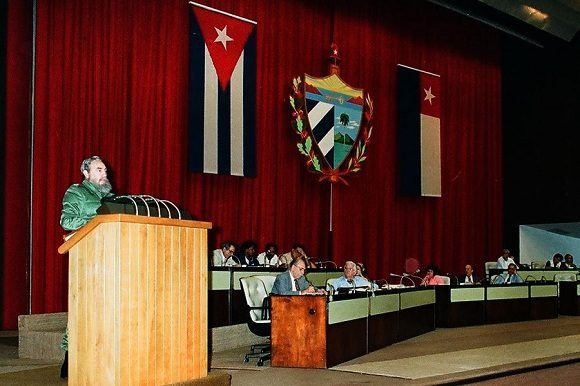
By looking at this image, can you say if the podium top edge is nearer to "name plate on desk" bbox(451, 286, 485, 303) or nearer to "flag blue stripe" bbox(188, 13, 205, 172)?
"flag blue stripe" bbox(188, 13, 205, 172)

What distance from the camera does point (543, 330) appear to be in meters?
10.3

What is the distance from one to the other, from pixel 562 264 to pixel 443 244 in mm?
2303

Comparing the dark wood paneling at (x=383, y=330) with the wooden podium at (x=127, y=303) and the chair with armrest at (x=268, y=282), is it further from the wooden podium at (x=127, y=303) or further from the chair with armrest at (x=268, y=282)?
the wooden podium at (x=127, y=303)

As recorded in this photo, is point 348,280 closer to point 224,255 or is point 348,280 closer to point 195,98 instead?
point 224,255

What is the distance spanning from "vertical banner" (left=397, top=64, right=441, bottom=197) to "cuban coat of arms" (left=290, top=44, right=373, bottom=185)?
Result: 113 cm

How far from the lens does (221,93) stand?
11.6m

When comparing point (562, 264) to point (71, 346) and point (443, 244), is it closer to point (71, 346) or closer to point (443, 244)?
point (443, 244)

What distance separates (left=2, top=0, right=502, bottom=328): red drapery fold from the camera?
9414mm

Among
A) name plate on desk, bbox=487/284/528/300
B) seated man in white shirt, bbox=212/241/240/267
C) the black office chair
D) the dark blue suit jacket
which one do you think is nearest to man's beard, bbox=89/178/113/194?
the black office chair

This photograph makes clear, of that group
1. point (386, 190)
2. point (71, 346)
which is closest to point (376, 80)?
point (386, 190)

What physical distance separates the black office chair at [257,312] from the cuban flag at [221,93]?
382 cm

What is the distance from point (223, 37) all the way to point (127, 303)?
820 cm

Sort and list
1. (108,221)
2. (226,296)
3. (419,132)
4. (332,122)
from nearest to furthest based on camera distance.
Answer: (108,221)
(226,296)
(332,122)
(419,132)

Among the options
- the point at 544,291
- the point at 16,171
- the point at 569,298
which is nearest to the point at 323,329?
the point at 16,171
